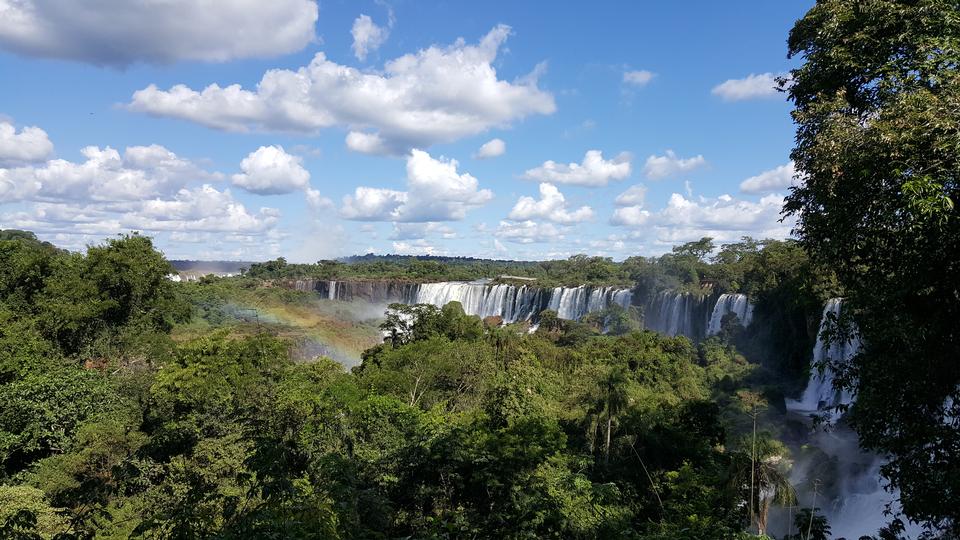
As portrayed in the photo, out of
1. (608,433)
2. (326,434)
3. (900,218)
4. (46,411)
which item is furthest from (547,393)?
(900,218)

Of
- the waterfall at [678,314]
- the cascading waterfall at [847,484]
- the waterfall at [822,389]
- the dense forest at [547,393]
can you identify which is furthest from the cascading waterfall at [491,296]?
the cascading waterfall at [847,484]

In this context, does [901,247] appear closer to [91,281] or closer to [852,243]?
[852,243]

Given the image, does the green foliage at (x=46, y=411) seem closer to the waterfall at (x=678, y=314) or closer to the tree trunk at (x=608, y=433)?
the tree trunk at (x=608, y=433)

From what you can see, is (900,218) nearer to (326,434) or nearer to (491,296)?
(326,434)

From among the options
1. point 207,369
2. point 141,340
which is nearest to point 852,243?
point 207,369

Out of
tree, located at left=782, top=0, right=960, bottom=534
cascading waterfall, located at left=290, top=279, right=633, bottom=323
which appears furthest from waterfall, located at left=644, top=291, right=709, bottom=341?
tree, located at left=782, top=0, right=960, bottom=534

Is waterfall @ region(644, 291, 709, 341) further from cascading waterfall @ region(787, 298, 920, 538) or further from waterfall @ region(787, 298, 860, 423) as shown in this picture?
cascading waterfall @ region(787, 298, 920, 538)
